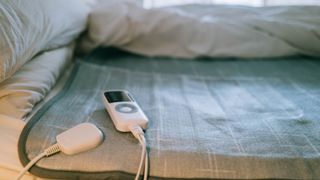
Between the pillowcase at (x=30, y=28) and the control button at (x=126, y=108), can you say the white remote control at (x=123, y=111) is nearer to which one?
the control button at (x=126, y=108)

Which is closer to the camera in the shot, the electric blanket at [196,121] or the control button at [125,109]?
the electric blanket at [196,121]

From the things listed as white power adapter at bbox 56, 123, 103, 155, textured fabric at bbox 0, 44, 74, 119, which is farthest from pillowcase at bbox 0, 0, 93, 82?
white power adapter at bbox 56, 123, 103, 155

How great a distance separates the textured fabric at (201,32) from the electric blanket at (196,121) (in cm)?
6

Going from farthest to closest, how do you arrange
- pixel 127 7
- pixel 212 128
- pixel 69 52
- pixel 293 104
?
1. pixel 127 7
2. pixel 69 52
3. pixel 293 104
4. pixel 212 128

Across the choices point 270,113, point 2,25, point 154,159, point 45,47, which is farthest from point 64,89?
point 270,113

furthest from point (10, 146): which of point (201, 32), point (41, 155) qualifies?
point (201, 32)

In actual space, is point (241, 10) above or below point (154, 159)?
above

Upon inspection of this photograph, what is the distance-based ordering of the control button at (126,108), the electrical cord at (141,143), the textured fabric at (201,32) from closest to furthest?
1. the electrical cord at (141,143)
2. the control button at (126,108)
3. the textured fabric at (201,32)

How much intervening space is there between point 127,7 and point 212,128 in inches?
23.0

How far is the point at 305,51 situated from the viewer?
1.00 m

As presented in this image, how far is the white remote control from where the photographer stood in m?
0.55

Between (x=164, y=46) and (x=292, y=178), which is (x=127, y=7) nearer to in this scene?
(x=164, y=46)

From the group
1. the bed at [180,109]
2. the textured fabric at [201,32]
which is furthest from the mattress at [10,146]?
the textured fabric at [201,32]

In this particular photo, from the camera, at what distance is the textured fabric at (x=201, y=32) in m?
0.99
